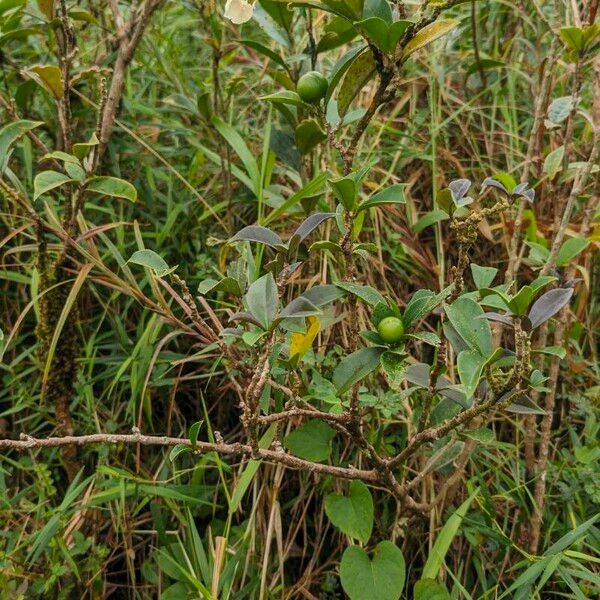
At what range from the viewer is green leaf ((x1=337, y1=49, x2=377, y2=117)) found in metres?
1.09

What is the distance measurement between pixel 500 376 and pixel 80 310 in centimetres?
96

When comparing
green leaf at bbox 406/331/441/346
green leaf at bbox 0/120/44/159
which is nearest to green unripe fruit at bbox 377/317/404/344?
green leaf at bbox 406/331/441/346

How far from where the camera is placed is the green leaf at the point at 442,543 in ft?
3.90

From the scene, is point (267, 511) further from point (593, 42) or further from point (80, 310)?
point (593, 42)

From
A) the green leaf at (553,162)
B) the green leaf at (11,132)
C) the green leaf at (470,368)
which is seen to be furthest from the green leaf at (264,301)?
the green leaf at (553,162)

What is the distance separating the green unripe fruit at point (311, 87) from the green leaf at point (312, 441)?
0.54 metres

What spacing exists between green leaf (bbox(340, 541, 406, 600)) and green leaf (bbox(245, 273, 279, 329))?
1.49ft

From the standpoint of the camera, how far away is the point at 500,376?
37.9 inches

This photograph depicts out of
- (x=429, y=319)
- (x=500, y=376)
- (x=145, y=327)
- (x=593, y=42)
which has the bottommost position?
(x=429, y=319)

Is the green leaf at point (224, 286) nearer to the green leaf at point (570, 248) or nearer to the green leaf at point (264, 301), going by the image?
the green leaf at point (264, 301)

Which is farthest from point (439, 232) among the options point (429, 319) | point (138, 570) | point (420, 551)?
point (138, 570)

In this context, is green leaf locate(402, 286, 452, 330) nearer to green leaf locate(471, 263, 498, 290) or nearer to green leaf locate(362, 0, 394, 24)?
green leaf locate(471, 263, 498, 290)

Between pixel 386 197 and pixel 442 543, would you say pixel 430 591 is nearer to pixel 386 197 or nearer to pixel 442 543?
pixel 442 543

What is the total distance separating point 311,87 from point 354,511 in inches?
25.5
